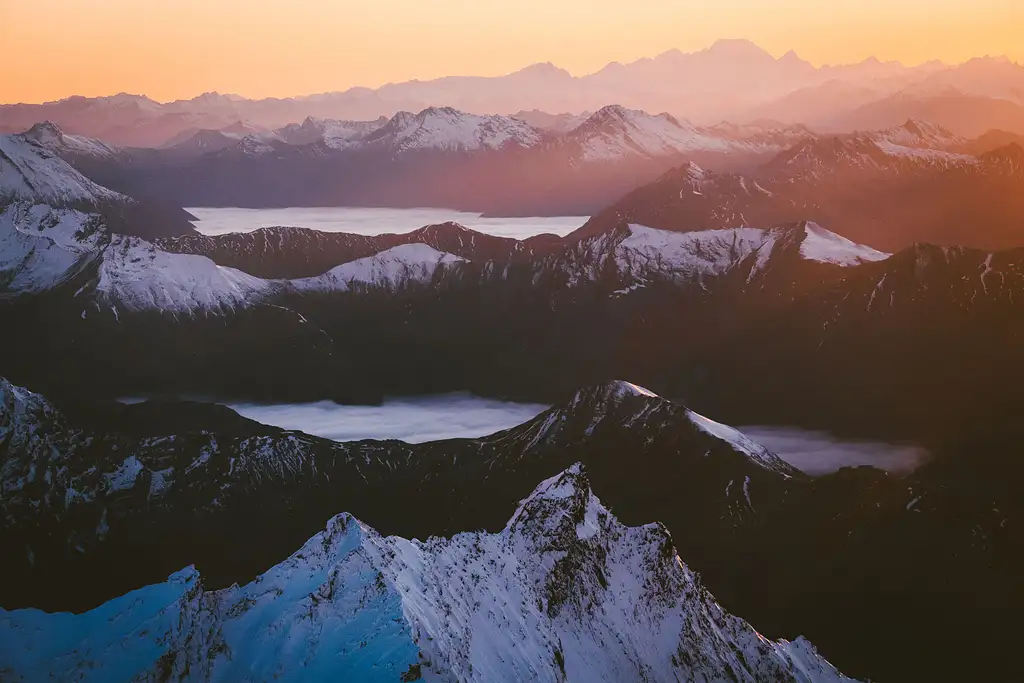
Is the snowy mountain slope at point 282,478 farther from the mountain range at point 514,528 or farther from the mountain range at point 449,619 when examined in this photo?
the mountain range at point 449,619

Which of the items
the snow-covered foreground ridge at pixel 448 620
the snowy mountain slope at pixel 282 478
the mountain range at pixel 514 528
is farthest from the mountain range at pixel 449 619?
the snowy mountain slope at pixel 282 478

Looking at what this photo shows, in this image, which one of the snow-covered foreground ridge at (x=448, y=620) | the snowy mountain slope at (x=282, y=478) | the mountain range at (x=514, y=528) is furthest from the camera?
the snowy mountain slope at (x=282, y=478)

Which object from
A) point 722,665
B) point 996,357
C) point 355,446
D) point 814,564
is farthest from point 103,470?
point 996,357

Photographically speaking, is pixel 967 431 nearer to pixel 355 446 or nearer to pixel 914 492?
pixel 914 492

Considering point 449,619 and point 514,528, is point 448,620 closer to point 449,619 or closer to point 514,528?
point 449,619

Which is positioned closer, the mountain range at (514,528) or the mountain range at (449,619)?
the mountain range at (449,619)

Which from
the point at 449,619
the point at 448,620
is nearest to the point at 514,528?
the point at 449,619

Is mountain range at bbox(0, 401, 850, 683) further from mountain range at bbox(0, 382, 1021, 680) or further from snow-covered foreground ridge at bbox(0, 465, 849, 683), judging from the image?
mountain range at bbox(0, 382, 1021, 680)

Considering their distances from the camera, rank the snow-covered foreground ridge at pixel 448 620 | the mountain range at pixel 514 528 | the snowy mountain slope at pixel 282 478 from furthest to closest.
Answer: the snowy mountain slope at pixel 282 478 < the mountain range at pixel 514 528 < the snow-covered foreground ridge at pixel 448 620
